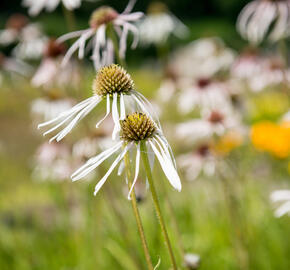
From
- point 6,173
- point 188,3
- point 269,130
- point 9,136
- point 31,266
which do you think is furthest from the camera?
point 188,3

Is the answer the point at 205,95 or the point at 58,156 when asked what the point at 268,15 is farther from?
the point at 58,156

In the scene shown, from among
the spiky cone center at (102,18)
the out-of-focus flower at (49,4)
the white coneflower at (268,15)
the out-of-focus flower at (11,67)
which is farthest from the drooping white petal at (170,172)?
the out-of-focus flower at (11,67)

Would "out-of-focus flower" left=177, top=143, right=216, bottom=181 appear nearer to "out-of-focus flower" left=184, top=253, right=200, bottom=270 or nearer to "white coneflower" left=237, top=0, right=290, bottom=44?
"white coneflower" left=237, top=0, right=290, bottom=44

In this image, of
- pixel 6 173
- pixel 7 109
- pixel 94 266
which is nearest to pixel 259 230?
pixel 94 266

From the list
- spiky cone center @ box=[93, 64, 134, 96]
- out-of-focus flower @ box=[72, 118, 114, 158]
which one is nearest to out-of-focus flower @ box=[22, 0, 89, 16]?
out-of-focus flower @ box=[72, 118, 114, 158]

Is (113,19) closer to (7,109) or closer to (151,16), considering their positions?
(151,16)

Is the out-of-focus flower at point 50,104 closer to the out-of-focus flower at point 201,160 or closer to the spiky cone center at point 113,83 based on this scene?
the out-of-focus flower at point 201,160
